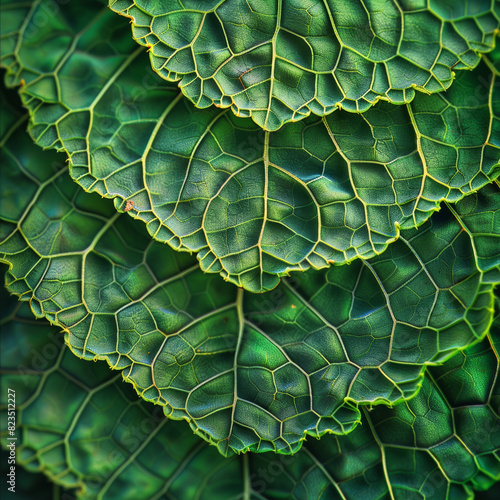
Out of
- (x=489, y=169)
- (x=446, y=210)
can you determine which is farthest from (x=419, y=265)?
(x=489, y=169)

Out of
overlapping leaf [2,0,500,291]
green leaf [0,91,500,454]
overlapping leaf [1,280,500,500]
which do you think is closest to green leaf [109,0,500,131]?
overlapping leaf [2,0,500,291]

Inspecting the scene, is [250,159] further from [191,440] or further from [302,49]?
[191,440]

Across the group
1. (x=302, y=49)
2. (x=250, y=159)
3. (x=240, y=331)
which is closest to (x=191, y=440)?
(x=240, y=331)

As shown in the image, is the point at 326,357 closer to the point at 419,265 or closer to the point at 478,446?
the point at 419,265

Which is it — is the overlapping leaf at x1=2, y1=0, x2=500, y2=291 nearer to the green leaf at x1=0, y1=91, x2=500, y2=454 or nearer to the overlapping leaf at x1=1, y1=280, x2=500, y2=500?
→ the green leaf at x1=0, y1=91, x2=500, y2=454

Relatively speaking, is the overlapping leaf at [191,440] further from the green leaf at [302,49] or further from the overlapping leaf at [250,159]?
the green leaf at [302,49]

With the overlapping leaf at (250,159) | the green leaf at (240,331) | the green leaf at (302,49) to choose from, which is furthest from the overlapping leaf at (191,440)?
the green leaf at (302,49)
